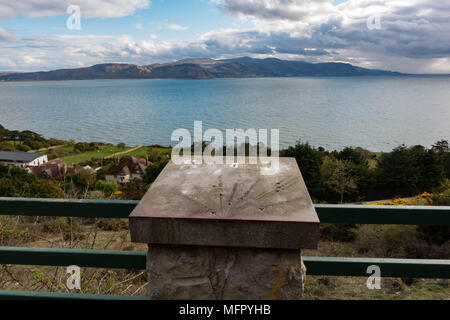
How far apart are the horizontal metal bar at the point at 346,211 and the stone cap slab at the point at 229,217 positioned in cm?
38

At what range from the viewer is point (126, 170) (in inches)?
1315

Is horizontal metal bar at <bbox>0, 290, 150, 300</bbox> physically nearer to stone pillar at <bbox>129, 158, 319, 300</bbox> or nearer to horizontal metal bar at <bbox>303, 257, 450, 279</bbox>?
stone pillar at <bbox>129, 158, 319, 300</bbox>

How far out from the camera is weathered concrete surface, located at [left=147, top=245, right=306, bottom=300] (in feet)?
4.59

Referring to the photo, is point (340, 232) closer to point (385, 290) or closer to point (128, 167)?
point (385, 290)

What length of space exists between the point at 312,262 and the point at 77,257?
1472 mm

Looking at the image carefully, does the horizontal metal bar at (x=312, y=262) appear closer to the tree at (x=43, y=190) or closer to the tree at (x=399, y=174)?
the tree at (x=43, y=190)

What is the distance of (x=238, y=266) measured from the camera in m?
1.42

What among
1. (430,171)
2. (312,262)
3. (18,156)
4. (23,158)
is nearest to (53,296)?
(312,262)

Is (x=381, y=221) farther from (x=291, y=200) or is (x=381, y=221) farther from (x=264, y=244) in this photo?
(x=264, y=244)

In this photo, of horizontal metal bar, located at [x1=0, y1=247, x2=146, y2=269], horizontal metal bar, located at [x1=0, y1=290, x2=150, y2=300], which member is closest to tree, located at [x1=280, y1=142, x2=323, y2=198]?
horizontal metal bar, located at [x1=0, y1=247, x2=146, y2=269]

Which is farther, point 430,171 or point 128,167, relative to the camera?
point 128,167

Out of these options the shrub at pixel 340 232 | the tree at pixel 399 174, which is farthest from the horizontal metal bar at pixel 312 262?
the tree at pixel 399 174
